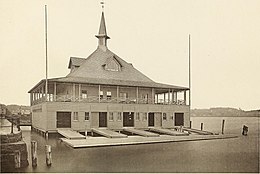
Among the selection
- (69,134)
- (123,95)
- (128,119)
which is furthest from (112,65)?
(69,134)

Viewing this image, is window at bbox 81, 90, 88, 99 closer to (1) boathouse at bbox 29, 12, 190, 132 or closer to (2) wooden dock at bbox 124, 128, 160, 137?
(1) boathouse at bbox 29, 12, 190, 132

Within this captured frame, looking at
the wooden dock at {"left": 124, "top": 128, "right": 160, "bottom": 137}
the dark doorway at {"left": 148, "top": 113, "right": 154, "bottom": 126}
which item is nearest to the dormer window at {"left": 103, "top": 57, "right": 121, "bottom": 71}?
the dark doorway at {"left": 148, "top": 113, "right": 154, "bottom": 126}

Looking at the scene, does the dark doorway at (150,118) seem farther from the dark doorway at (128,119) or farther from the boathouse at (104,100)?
the dark doorway at (128,119)

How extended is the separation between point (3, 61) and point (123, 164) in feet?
24.4

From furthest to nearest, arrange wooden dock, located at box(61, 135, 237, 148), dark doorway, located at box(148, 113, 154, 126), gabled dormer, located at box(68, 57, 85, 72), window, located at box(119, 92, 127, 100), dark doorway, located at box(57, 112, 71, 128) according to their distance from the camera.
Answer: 1. gabled dormer, located at box(68, 57, 85, 72)
2. window, located at box(119, 92, 127, 100)
3. dark doorway, located at box(148, 113, 154, 126)
4. dark doorway, located at box(57, 112, 71, 128)
5. wooden dock, located at box(61, 135, 237, 148)

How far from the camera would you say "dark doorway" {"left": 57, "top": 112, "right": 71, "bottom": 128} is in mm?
25234

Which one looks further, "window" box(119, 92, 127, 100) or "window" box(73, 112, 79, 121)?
"window" box(119, 92, 127, 100)

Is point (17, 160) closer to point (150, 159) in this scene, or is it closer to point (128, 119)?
point (150, 159)

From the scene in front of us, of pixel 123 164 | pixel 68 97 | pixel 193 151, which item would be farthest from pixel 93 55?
pixel 123 164

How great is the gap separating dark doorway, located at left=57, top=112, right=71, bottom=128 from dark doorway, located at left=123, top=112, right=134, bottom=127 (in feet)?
17.5

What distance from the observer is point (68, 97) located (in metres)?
27.6

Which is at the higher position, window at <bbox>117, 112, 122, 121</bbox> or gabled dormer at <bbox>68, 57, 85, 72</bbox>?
gabled dormer at <bbox>68, 57, 85, 72</bbox>

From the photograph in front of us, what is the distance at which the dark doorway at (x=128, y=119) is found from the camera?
2816 centimetres

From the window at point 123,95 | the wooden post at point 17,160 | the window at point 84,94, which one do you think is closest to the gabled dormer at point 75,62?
the window at point 84,94
